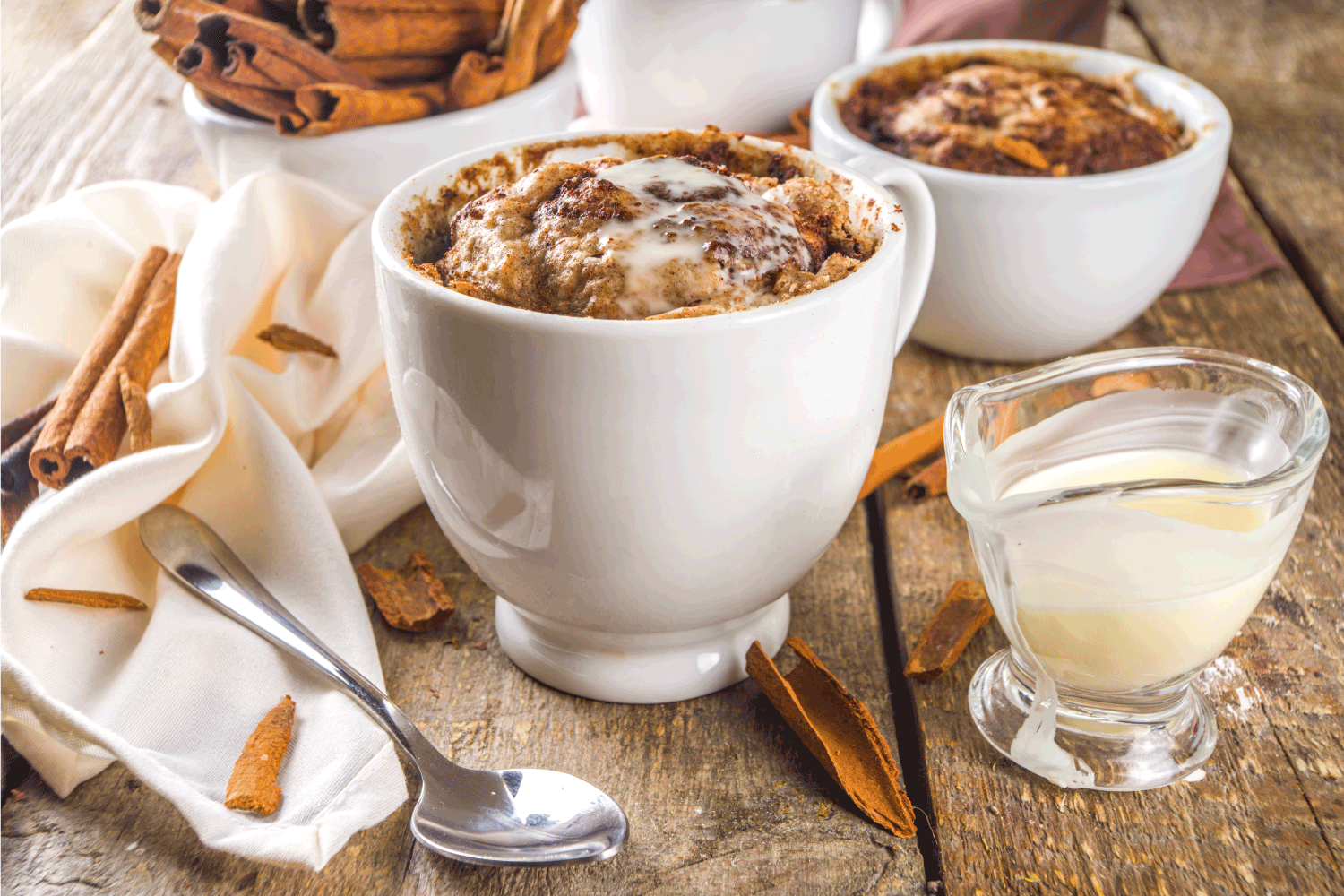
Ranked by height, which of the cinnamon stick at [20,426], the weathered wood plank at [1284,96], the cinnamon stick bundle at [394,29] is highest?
the cinnamon stick bundle at [394,29]

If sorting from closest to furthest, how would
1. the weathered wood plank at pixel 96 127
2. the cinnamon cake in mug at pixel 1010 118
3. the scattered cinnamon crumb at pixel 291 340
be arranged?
the scattered cinnamon crumb at pixel 291 340 → the cinnamon cake in mug at pixel 1010 118 → the weathered wood plank at pixel 96 127

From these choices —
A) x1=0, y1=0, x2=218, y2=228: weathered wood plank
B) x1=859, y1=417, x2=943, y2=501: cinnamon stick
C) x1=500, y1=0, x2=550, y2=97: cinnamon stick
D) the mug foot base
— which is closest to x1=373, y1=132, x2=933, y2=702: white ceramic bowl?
the mug foot base

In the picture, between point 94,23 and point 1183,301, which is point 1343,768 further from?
point 94,23

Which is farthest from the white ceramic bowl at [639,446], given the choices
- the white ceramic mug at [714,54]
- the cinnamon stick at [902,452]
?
the white ceramic mug at [714,54]

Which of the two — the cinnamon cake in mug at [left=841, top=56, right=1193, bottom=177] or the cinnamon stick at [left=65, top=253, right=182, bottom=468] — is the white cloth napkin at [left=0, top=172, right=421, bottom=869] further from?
the cinnamon cake in mug at [left=841, top=56, right=1193, bottom=177]

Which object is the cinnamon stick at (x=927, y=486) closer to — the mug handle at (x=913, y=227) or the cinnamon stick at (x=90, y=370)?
the mug handle at (x=913, y=227)

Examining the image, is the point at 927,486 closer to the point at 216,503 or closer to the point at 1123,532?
the point at 1123,532

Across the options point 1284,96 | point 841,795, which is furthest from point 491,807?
point 1284,96
